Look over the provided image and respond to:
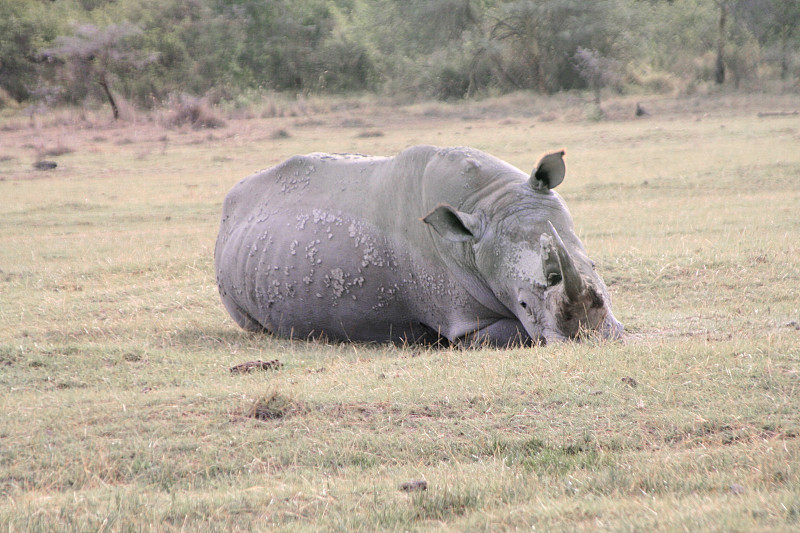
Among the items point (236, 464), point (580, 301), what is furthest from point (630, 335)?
point (236, 464)

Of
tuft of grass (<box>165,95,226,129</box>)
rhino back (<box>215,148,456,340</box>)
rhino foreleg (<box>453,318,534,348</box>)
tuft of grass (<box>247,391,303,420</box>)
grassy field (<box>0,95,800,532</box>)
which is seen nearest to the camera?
grassy field (<box>0,95,800,532</box>)

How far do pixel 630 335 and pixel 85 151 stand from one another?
18547 millimetres

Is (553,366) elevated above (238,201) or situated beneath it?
situated beneath

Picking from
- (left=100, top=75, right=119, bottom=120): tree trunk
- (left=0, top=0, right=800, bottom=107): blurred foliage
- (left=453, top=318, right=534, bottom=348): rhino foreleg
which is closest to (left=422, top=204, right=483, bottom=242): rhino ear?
(left=453, top=318, right=534, bottom=348): rhino foreleg

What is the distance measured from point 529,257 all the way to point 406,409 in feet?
6.22

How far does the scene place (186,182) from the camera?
17609 mm

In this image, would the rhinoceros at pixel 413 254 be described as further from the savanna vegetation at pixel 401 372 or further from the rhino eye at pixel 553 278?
the savanna vegetation at pixel 401 372

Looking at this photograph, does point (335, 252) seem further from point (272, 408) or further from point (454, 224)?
point (272, 408)

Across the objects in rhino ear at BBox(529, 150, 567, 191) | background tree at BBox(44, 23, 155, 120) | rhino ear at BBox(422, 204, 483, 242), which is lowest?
rhino ear at BBox(422, 204, 483, 242)

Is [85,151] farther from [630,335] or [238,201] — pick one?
[630,335]

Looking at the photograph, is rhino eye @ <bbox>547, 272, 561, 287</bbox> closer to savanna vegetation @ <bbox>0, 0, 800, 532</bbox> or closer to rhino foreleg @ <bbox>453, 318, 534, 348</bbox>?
savanna vegetation @ <bbox>0, 0, 800, 532</bbox>

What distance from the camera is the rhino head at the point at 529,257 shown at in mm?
5707

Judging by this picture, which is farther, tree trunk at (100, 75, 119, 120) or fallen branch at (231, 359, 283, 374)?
tree trunk at (100, 75, 119, 120)

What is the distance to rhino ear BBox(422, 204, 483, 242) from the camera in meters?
6.22
